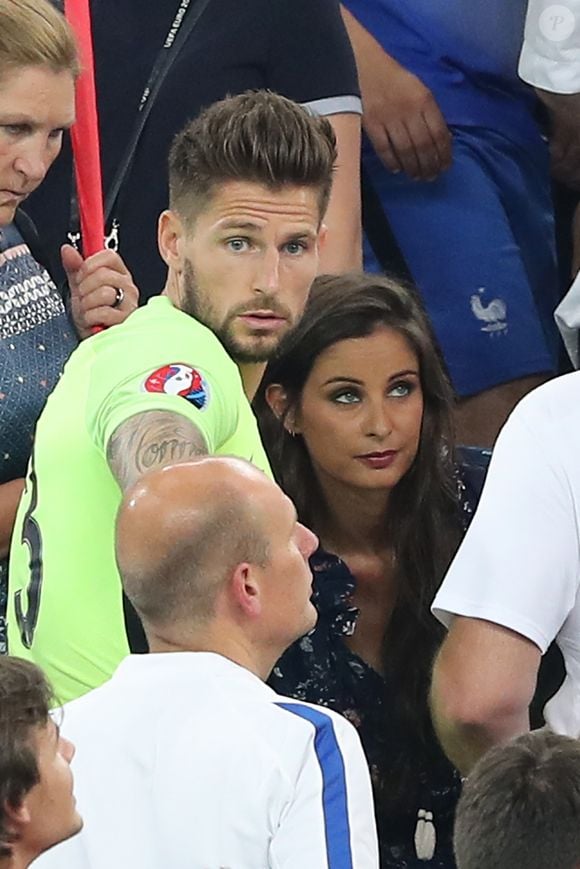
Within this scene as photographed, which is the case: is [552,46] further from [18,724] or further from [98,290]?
[18,724]

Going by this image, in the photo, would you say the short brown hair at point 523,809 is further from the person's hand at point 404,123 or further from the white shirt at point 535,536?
the person's hand at point 404,123

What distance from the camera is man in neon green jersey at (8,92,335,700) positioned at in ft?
8.95

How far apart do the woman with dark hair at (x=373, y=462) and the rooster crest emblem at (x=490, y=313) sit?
1.55ft

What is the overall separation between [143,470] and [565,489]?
0.67 meters

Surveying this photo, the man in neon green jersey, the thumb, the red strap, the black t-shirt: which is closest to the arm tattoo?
the man in neon green jersey

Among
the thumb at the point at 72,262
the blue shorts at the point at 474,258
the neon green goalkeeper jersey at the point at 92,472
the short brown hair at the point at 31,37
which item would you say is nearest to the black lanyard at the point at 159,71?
the thumb at the point at 72,262

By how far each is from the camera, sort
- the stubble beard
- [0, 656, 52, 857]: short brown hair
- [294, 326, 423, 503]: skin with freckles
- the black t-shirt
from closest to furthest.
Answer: [0, 656, 52, 857]: short brown hair, the stubble beard, [294, 326, 423, 503]: skin with freckles, the black t-shirt

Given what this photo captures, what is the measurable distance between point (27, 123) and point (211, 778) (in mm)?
1327

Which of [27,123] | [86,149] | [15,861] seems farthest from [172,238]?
[15,861]

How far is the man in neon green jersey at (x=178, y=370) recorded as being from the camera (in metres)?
2.73

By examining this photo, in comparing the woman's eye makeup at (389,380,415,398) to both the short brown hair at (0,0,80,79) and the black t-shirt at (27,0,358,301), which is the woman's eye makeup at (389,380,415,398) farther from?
the short brown hair at (0,0,80,79)

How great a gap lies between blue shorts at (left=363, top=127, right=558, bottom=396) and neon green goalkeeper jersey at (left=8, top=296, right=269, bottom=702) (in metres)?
1.45

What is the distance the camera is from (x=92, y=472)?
2.86m

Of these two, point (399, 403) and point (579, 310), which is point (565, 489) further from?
point (579, 310)
